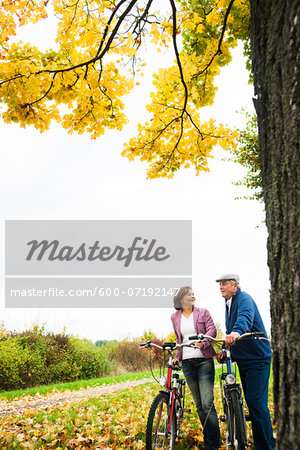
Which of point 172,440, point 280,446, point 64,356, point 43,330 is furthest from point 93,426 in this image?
point 43,330

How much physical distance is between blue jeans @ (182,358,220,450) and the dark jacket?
1.54 ft

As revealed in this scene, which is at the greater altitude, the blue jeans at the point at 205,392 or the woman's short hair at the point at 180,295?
the woman's short hair at the point at 180,295

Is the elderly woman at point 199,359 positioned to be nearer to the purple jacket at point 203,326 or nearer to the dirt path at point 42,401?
the purple jacket at point 203,326

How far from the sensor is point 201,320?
4.26 m

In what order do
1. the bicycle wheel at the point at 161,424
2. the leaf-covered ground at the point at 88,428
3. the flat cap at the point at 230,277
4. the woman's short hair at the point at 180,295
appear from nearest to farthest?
the bicycle wheel at the point at 161,424 → the flat cap at the point at 230,277 → the woman's short hair at the point at 180,295 → the leaf-covered ground at the point at 88,428

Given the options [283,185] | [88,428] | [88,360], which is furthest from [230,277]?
[88,360]

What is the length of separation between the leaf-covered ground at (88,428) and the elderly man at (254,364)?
1.08 meters

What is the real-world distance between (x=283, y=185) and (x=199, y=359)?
290cm

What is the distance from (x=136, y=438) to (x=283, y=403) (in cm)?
373

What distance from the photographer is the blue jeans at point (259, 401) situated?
138 inches

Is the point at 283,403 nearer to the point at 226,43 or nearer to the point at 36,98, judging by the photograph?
the point at 36,98

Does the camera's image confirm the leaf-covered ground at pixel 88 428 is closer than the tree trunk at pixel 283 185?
No

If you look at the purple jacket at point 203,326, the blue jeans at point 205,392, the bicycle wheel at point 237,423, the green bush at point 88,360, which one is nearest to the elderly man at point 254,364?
the bicycle wheel at point 237,423

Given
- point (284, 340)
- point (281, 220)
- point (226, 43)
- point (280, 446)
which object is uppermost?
point (226, 43)
